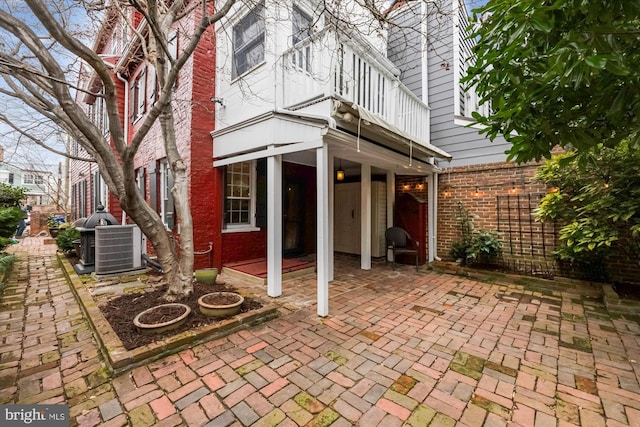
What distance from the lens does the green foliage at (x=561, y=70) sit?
4.47 feet

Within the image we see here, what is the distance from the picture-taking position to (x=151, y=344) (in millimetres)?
2697

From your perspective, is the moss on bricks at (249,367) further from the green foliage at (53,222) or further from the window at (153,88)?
the green foliage at (53,222)

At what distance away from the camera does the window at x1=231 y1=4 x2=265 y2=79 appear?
5.27 metres

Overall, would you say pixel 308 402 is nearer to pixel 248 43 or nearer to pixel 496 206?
pixel 496 206

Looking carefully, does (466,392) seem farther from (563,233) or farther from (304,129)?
(563,233)

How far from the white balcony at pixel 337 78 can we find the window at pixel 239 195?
7.05 ft

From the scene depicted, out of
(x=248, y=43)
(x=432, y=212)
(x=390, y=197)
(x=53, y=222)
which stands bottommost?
(x=53, y=222)

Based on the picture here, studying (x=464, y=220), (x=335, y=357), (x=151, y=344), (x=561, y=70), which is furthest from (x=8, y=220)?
(x=464, y=220)

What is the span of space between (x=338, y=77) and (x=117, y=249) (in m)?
5.33

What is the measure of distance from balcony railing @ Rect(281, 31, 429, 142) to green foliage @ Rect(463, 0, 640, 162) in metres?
2.23

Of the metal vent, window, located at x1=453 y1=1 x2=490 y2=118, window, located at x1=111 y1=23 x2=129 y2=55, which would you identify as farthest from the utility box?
window, located at x1=453 y1=1 x2=490 y2=118

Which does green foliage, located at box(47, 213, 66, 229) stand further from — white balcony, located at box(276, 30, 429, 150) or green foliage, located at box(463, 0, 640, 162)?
green foliage, located at box(463, 0, 640, 162)

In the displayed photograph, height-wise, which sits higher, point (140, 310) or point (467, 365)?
point (140, 310)

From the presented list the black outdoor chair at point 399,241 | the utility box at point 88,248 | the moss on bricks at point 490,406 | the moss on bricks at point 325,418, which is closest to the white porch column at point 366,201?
the black outdoor chair at point 399,241
